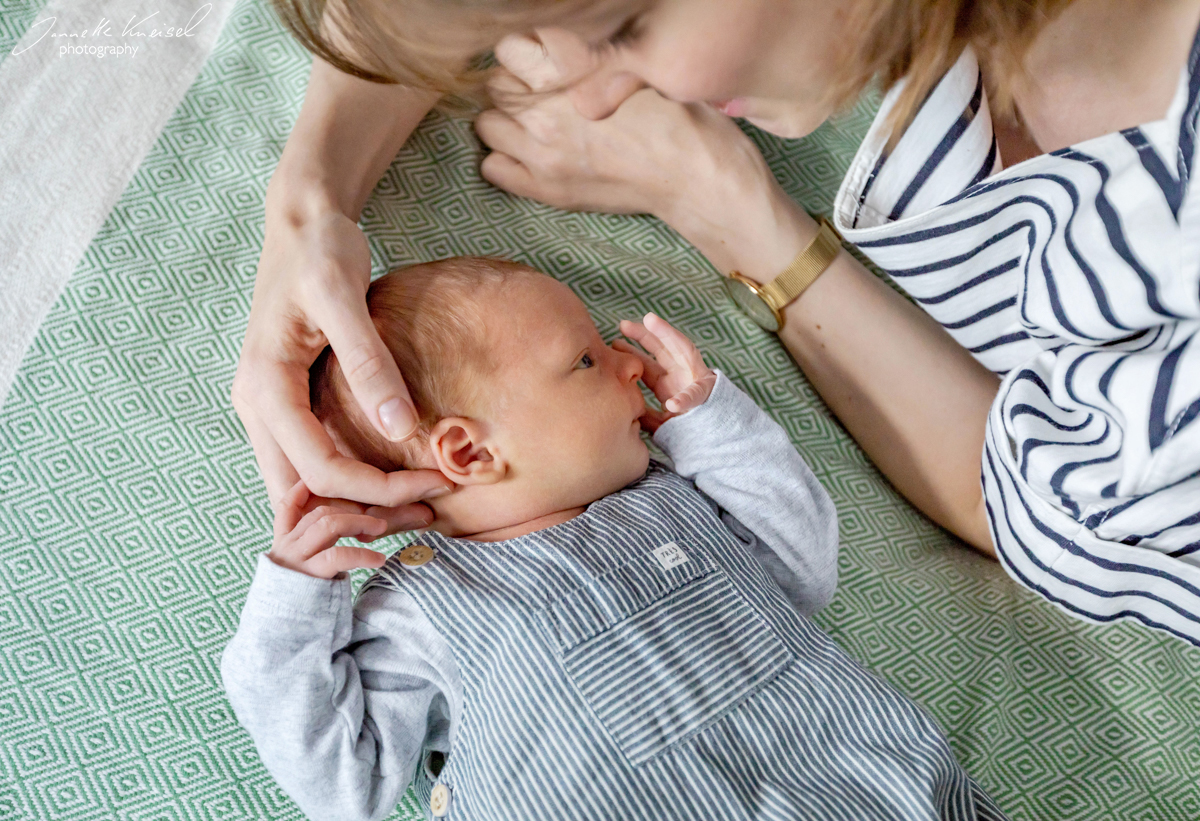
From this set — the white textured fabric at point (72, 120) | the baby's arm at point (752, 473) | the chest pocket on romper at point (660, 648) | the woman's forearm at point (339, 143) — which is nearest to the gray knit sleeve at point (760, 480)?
the baby's arm at point (752, 473)

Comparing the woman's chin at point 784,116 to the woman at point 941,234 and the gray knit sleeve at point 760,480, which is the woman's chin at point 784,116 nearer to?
the woman at point 941,234

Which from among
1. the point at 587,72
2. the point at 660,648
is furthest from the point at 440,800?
the point at 587,72

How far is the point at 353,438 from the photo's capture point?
972 millimetres

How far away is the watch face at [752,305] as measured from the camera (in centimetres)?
129

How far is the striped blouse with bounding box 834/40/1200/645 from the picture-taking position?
0.79 metres

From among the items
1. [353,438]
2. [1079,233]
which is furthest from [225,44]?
[1079,233]

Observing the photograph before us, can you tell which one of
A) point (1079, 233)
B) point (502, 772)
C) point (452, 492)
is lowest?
point (502, 772)

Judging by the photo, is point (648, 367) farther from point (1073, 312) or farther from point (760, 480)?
point (1073, 312)

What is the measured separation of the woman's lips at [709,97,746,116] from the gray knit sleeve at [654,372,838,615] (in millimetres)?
280

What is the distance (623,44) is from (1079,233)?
439mm

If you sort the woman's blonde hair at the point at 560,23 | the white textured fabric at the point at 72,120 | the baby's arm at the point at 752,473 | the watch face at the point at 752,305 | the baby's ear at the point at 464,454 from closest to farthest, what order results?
the woman's blonde hair at the point at 560,23 → the baby's ear at the point at 464,454 → the baby's arm at the point at 752,473 → the white textured fabric at the point at 72,120 → the watch face at the point at 752,305

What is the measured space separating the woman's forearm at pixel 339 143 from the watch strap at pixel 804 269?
1.64ft

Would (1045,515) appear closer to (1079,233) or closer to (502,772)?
(1079,233)

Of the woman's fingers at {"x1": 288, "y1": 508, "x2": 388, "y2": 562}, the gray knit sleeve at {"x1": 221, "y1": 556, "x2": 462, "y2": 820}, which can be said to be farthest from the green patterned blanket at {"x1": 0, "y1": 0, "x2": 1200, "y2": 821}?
the woman's fingers at {"x1": 288, "y1": 508, "x2": 388, "y2": 562}
